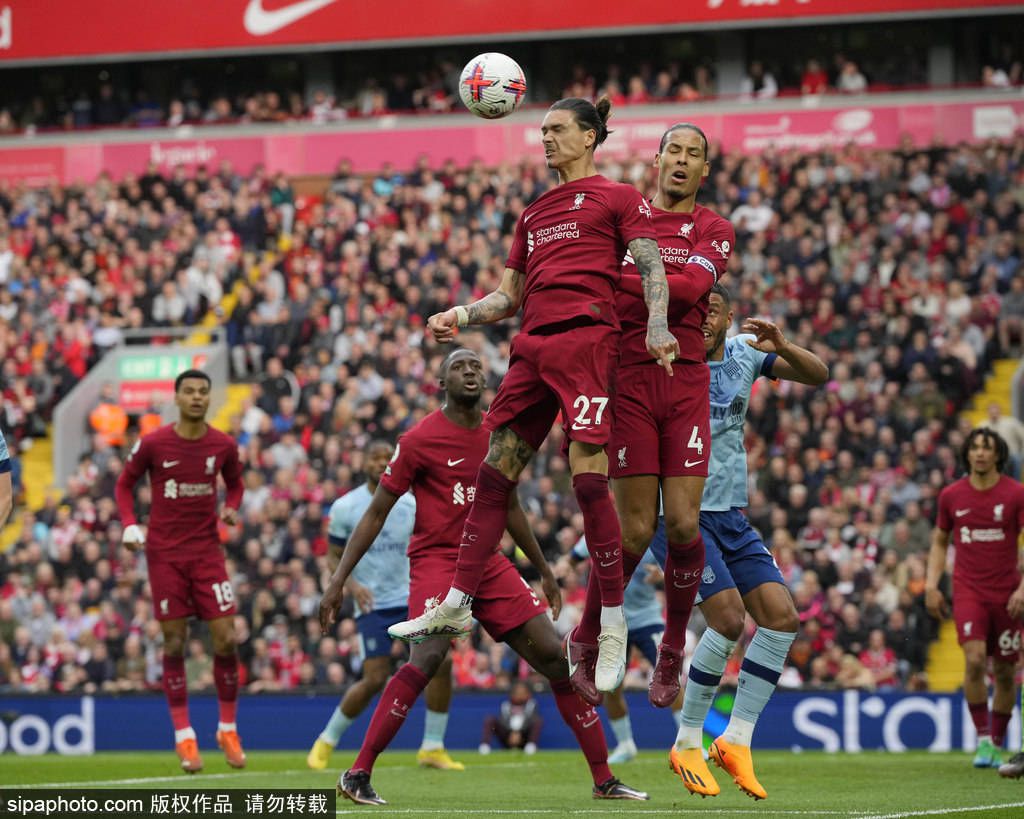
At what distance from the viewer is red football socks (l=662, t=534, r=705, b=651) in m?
9.05

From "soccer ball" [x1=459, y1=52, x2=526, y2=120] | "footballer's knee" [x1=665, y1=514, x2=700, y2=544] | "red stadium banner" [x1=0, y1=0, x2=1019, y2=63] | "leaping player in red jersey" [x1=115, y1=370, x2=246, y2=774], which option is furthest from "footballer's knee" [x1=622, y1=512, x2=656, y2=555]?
"red stadium banner" [x1=0, y1=0, x2=1019, y2=63]

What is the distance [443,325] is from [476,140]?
80.9ft

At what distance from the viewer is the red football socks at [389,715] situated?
33.8ft

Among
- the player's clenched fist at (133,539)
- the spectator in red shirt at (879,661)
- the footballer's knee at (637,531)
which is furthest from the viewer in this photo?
the spectator in red shirt at (879,661)

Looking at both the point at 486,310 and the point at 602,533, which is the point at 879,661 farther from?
the point at 486,310

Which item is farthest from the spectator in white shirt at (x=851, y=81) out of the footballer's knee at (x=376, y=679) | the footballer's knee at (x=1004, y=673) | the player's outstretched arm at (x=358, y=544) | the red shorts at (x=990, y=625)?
the player's outstretched arm at (x=358, y=544)

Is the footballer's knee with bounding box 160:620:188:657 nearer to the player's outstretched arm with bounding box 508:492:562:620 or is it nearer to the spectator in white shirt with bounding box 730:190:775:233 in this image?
the player's outstretched arm with bounding box 508:492:562:620

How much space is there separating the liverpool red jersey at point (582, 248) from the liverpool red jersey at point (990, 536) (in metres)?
5.85

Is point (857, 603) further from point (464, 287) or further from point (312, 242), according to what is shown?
point (312, 242)

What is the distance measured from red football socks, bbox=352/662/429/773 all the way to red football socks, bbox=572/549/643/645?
1837 mm

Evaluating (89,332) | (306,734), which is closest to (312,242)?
(89,332)

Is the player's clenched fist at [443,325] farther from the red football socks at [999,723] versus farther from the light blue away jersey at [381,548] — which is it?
the red football socks at [999,723]

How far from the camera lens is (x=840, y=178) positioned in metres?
25.5

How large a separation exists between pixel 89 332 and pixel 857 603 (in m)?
14.5
